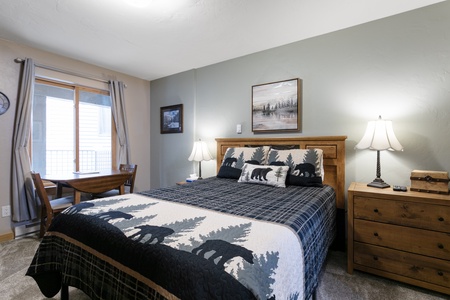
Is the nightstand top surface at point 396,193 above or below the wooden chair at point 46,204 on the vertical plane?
above

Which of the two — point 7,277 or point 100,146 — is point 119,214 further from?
point 100,146

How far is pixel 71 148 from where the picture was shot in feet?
10.7

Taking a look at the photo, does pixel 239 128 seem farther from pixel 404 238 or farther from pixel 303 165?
pixel 404 238

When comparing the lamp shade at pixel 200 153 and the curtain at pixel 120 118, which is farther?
the curtain at pixel 120 118

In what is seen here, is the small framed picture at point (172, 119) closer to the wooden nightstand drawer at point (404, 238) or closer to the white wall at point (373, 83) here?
the white wall at point (373, 83)

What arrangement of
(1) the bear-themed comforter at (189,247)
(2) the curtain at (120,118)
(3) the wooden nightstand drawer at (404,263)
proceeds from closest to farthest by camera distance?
(1) the bear-themed comforter at (189,247), (3) the wooden nightstand drawer at (404,263), (2) the curtain at (120,118)

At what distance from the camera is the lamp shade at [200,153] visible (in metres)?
3.14

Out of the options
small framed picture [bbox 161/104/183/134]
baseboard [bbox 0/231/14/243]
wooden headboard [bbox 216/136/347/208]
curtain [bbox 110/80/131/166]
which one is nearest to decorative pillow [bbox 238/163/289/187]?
wooden headboard [bbox 216/136/347/208]

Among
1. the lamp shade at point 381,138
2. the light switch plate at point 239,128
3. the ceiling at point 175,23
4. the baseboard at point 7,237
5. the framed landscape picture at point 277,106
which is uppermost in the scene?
the ceiling at point 175,23

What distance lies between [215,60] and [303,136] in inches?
Answer: 66.9

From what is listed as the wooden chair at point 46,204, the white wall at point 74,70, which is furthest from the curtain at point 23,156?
the wooden chair at point 46,204

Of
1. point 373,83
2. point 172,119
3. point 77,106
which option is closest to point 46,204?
point 77,106

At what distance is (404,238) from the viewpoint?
1639 mm

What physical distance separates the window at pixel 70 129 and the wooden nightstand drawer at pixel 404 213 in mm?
3603
